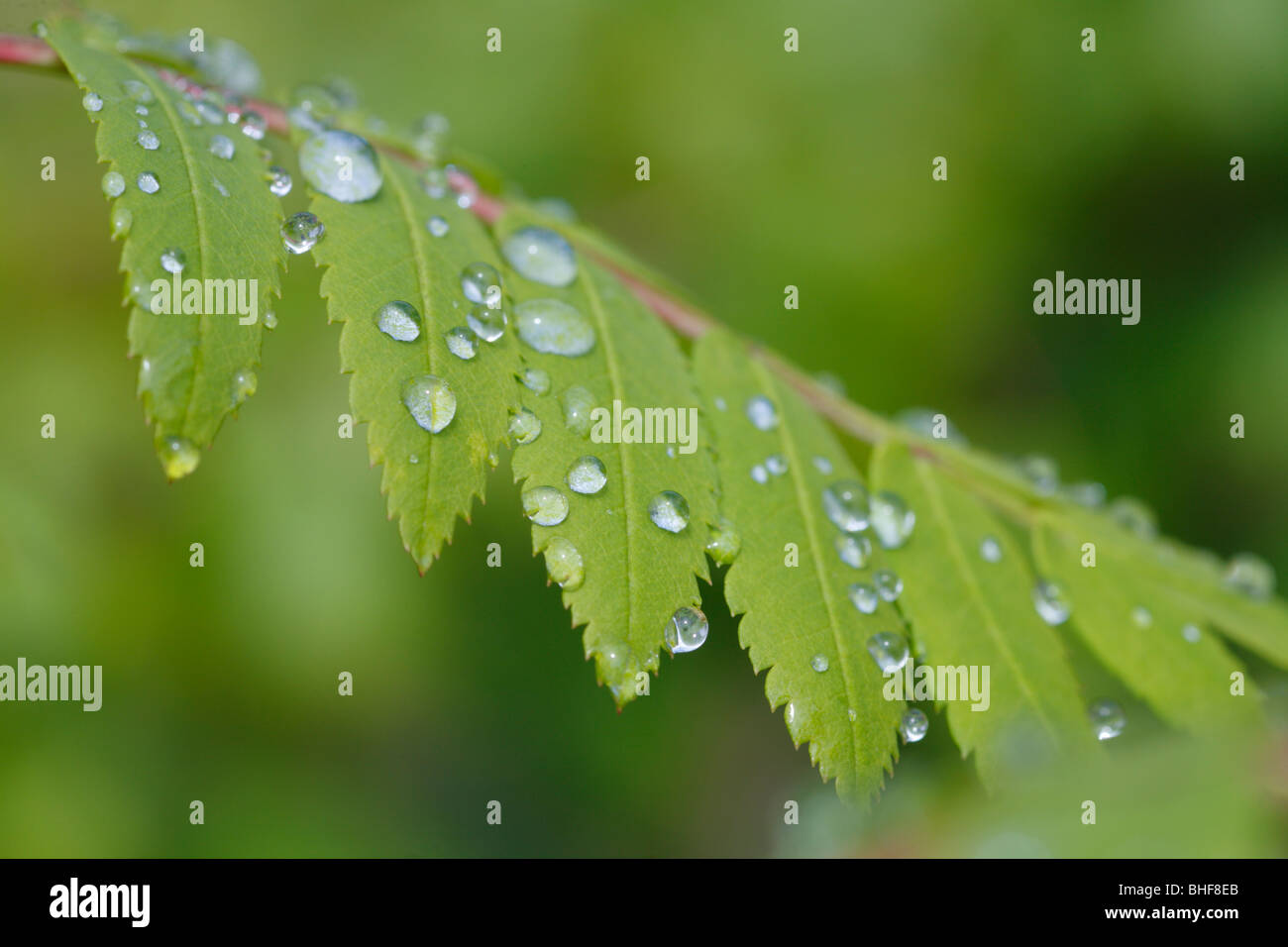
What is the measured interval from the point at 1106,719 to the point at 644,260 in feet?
12.0

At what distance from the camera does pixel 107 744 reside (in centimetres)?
421

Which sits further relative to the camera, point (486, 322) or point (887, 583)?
point (887, 583)

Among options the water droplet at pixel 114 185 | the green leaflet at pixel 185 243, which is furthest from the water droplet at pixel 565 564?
the water droplet at pixel 114 185

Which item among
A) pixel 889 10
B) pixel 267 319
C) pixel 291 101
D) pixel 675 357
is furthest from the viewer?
pixel 889 10

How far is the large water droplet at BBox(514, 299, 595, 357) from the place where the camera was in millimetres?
1862

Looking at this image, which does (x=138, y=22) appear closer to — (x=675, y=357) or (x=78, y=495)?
(x=78, y=495)

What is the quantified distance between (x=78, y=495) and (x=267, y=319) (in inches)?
122

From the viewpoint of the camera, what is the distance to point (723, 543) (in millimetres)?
1824

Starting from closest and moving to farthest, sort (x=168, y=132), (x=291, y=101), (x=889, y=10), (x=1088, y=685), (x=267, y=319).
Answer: (x=267, y=319) < (x=168, y=132) < (x=291, y=101) < (x=1088, y=685) < (x=889, y=10)

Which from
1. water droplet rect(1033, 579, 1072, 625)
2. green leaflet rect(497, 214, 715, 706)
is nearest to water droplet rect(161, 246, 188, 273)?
green leaflet rect(497, 214, 715, 706)

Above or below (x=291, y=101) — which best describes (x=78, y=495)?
below

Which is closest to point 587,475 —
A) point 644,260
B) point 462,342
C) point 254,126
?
point 462,342

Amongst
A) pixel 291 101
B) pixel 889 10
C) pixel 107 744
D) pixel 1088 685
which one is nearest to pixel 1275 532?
pixel 1088 685

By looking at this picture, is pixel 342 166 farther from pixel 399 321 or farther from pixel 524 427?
pixel 524 427
